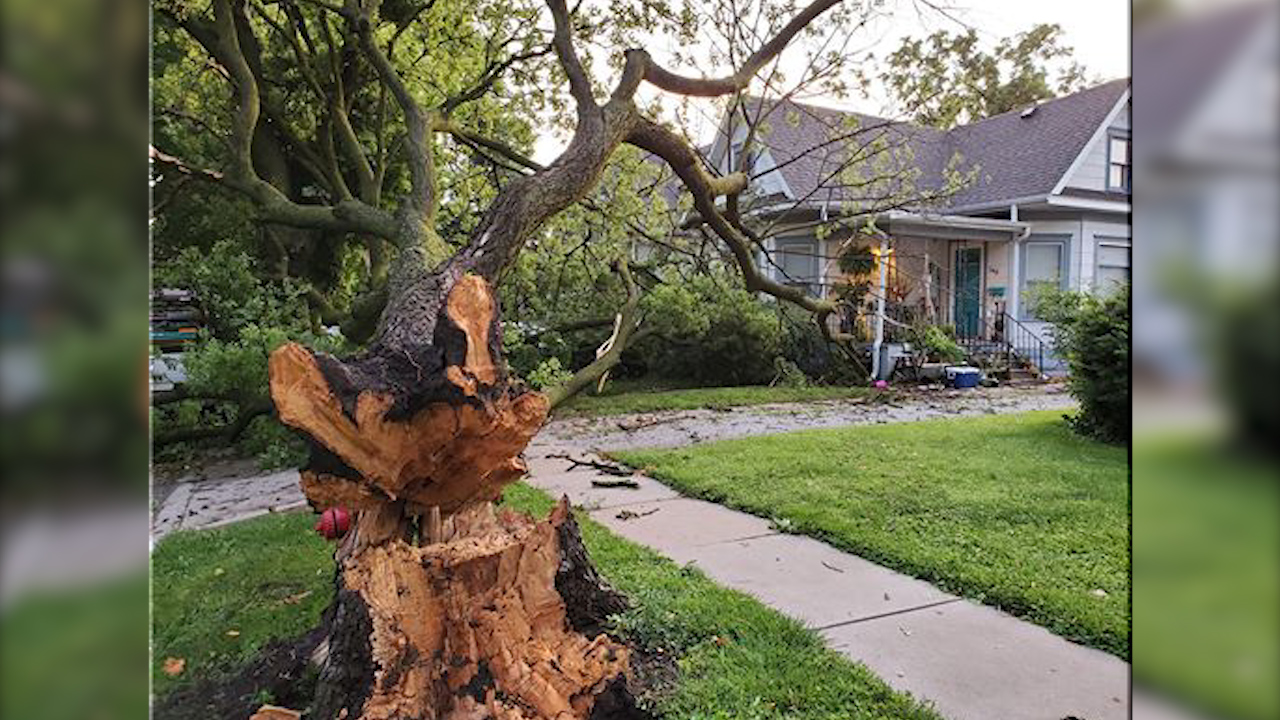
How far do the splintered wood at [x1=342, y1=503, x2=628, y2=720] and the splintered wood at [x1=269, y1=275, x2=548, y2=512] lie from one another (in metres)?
0.14

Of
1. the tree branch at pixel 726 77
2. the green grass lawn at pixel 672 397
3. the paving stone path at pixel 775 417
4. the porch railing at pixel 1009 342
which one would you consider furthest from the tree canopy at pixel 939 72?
the porch railing at pixel 1009 342

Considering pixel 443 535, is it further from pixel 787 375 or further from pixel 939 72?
pixel 787 375

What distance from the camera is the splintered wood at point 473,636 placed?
181cm

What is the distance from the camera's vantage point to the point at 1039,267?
1095 cm

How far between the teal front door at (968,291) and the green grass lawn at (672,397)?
2.54m

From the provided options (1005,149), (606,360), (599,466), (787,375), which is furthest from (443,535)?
(1005,149)

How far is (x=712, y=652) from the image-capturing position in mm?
2371

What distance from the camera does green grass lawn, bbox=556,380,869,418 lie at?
7.85m
